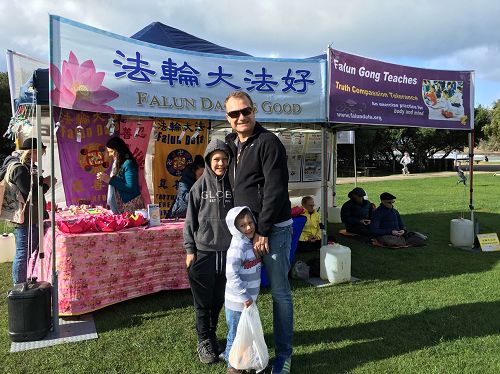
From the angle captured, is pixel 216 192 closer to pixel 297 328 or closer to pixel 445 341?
pixel 297 328

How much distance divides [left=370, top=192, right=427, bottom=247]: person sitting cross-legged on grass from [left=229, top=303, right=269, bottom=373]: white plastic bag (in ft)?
15.4

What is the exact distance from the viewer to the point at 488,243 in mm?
6625

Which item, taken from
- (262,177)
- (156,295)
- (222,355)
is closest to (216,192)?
(262,177)

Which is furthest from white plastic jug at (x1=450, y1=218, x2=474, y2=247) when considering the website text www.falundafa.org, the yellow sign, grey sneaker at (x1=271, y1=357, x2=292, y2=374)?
grey sneaker at (x1=271, y1=357, x2=292, y2=374)

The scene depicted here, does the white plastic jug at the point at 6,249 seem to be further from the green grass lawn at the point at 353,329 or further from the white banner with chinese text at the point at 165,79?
the white banner with chinese text at the point at 165,79

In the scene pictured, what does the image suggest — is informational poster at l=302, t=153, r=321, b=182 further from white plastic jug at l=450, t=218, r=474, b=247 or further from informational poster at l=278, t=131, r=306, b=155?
white plastic jug at l=450, t=218, r=474, b=247

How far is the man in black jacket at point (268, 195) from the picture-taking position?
2.54m

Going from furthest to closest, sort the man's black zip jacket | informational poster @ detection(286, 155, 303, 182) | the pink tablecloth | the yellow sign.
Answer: informational poster @ detection(286, 155, 303, 182) → the yellow sign → the pink tablecloth → the man's black zip jacket

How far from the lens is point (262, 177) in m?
2.61

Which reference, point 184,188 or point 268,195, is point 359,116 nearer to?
point 184,188

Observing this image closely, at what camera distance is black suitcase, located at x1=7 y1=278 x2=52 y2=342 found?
10.9 ft

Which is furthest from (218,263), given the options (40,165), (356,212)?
(356,212)

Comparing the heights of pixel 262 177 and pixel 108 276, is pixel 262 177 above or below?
above

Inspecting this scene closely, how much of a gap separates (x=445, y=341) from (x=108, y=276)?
9.76 feet
